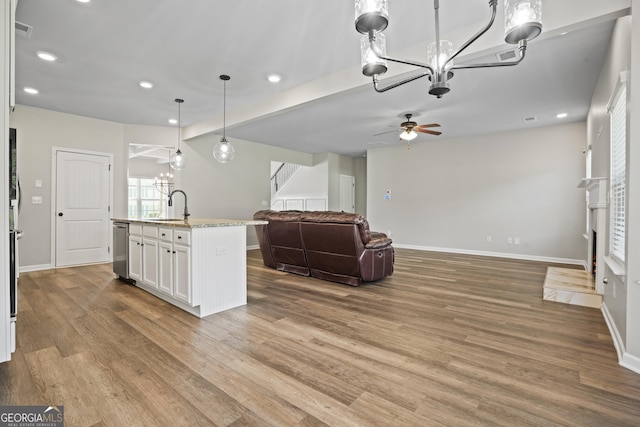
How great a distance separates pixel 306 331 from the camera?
8.71 ft

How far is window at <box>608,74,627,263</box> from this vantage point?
2.45 meters

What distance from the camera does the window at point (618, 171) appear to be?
2.45m

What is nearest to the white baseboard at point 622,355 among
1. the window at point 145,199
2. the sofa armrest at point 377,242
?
the sofa armrest at point 377,242

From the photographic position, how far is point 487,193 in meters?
6.82

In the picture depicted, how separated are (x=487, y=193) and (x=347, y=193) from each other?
4.29 metres

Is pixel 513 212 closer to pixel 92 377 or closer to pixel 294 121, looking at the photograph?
pixel 294 121

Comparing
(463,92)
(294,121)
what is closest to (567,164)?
(463,92)

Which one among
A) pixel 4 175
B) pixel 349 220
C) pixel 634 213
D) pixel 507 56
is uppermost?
pixel 507 56

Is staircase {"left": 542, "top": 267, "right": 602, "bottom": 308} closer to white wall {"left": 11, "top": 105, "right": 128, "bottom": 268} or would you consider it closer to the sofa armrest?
the sofa armrest

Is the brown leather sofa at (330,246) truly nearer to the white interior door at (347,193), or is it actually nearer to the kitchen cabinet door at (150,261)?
the kitchen cabinet door at (150,261)

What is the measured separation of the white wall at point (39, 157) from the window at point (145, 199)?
16.1 feet

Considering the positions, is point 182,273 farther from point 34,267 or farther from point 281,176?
point 281,176

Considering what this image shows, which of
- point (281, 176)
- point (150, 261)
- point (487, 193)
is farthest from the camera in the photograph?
point (281, 176)

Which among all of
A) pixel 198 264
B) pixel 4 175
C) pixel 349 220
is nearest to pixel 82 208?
pixel 198 264
